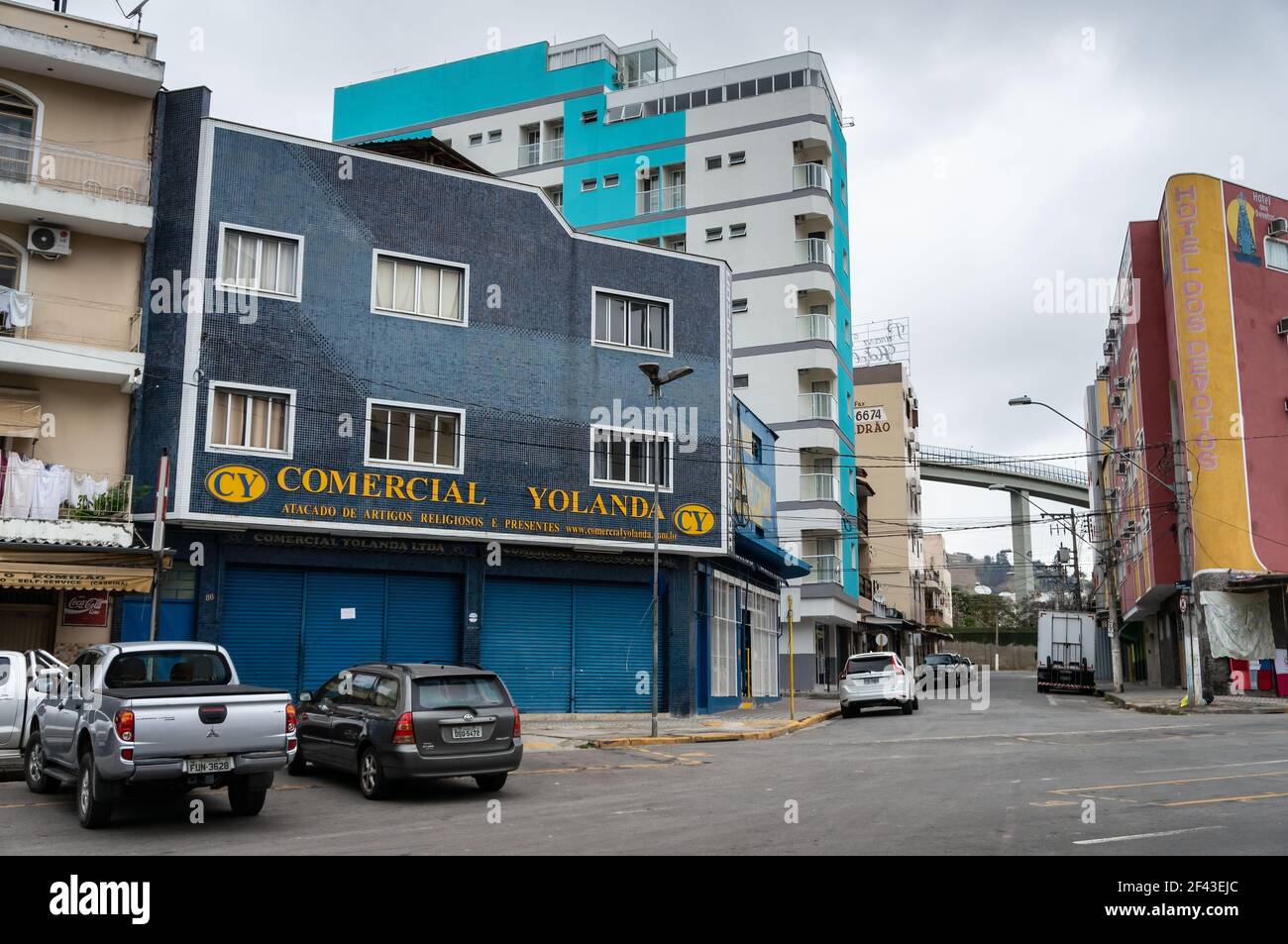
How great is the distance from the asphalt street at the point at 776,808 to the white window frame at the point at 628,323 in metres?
10.9

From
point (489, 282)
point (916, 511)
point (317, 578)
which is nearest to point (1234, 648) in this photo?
point (489, 282)

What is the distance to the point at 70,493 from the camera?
20859 mm

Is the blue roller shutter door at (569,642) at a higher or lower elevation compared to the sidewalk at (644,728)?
higher

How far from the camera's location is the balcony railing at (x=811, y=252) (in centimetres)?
4994

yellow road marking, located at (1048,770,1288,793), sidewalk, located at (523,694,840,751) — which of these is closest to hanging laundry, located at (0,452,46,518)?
sidewalk, located at (523,694,840,751)

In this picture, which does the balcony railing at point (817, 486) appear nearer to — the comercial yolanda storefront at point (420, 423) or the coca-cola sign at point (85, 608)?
the comercial yolanda storefront at point (420, 423)

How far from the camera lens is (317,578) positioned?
23469 millimetres

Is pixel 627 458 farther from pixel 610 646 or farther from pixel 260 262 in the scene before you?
pixel 260 262

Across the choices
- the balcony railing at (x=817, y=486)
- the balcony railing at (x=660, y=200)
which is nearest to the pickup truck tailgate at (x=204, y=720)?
the balcony railing at (x=817, y=486)

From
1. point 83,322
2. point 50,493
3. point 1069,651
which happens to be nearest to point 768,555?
point 1069,651

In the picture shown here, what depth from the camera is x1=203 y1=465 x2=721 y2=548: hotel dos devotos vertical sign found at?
22484 mm
